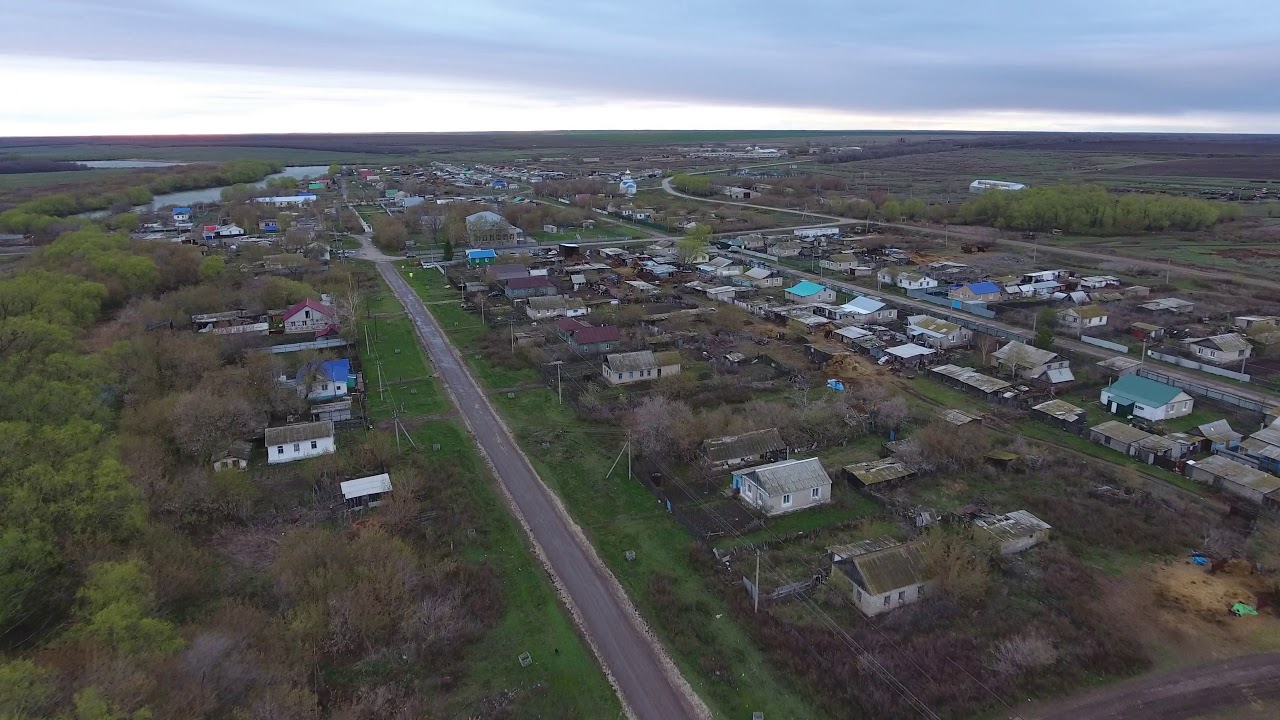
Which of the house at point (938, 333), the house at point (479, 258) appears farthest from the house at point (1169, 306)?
the house at point (479, 258)

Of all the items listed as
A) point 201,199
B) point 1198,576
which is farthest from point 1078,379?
point 201,199

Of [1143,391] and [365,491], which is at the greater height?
[1143,391]

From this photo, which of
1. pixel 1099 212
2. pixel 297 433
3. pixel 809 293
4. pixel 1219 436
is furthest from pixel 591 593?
pixel 1099 212

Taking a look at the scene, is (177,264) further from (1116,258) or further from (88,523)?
(1116,258)

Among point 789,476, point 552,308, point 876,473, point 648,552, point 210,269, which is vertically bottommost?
point 648,552

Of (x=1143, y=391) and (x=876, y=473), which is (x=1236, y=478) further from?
(x=876, y=473)

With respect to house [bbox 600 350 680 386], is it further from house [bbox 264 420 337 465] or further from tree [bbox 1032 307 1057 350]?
tree [bbox 1032 307 1057 350]

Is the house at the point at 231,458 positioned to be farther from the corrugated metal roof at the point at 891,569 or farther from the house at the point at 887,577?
the corrugated metal roof at the point at 891,569
